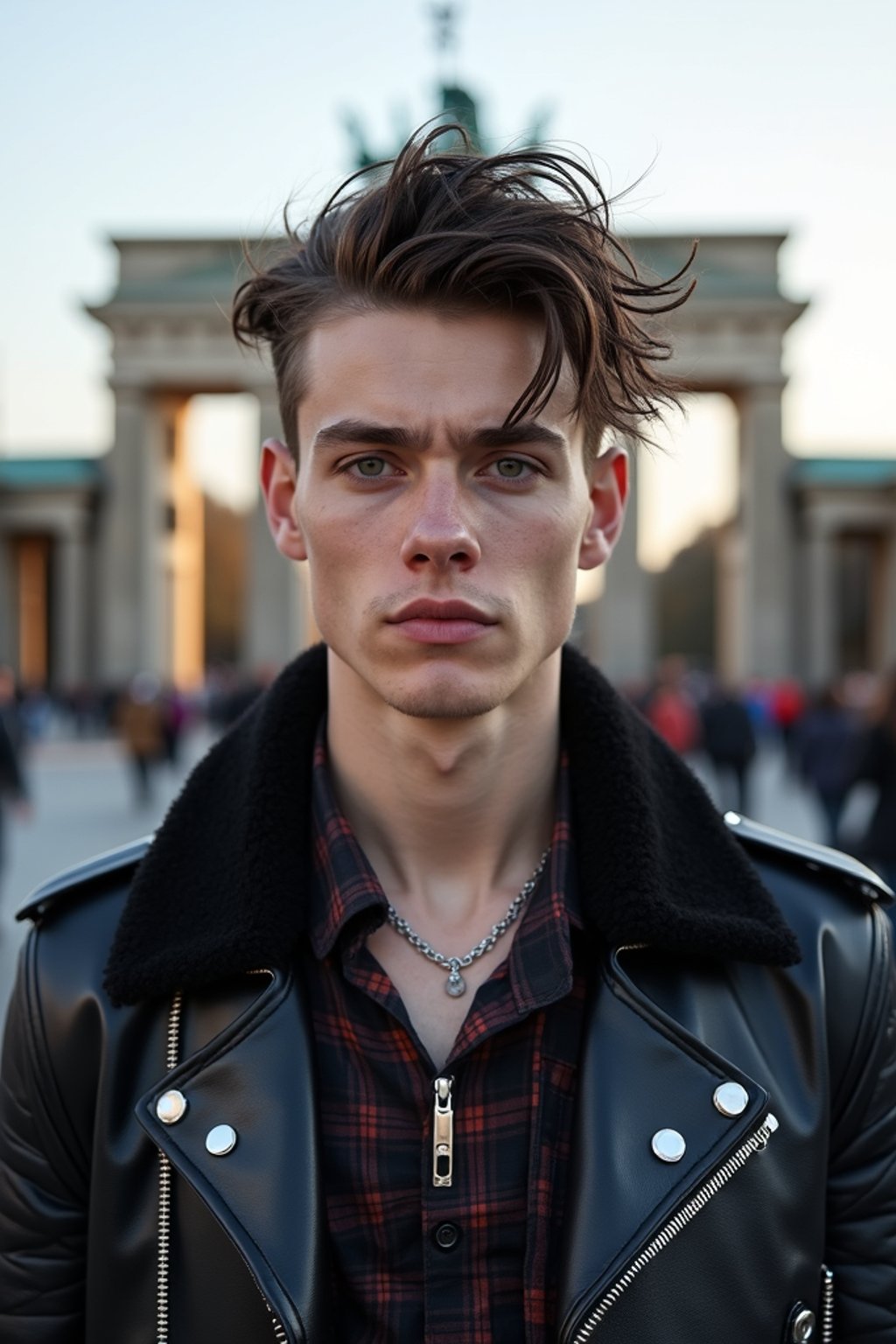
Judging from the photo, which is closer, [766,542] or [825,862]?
[825,862]

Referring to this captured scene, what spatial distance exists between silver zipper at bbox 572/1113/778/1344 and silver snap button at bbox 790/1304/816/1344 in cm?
21

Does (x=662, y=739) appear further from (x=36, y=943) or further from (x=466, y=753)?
(x=36, y=943)

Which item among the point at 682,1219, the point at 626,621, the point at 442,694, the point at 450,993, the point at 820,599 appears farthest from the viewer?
the point at 820,599

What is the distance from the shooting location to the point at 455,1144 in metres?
1.88

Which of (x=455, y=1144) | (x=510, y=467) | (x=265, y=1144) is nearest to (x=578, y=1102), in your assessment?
(x=455, y=1144)

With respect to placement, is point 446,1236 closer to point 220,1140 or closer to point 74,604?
point 220,1140

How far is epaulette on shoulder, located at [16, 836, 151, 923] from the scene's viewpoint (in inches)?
80.6

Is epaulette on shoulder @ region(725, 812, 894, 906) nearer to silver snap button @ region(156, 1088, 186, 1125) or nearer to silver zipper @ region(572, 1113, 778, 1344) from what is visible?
silver zipper @ region(572, 1113, 778, 1344)

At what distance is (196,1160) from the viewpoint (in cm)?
183

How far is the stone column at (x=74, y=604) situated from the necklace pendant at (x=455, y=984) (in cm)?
4349

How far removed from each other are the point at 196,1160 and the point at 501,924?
59cm

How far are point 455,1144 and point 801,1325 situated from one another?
568 mm

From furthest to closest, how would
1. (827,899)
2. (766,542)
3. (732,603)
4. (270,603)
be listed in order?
(732,603)
(766,542)
(270,603)
(827,899)

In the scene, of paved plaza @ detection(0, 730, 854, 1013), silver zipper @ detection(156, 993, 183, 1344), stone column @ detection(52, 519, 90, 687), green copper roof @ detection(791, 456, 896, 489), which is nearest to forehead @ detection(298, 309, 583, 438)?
silver zipper @ detection(156, 993, 183, 1344)
